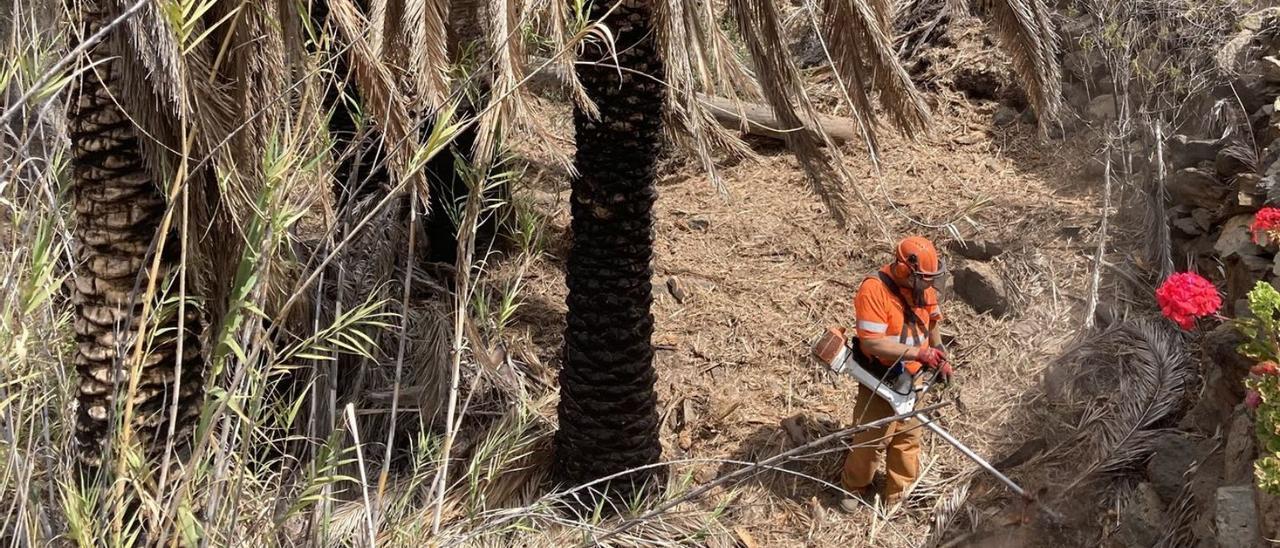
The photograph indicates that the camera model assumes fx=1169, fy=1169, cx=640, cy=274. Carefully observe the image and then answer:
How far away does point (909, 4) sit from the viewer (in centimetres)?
834

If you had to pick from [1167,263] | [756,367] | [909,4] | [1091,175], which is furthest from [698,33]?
[909,4]

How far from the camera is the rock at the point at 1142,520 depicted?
14.8 ft

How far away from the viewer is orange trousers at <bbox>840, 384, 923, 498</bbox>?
16.8 ft

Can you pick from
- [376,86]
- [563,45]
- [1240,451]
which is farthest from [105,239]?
[1240,451]

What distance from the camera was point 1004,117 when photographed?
755 cm

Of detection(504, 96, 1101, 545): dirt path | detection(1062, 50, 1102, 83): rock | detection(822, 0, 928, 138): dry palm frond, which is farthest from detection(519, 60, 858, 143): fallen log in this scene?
detection(822, 0, 928, 138): dry palm frond

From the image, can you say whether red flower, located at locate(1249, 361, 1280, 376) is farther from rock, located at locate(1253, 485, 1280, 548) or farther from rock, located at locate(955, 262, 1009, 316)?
rock, located at locate(955, 262, 1009, 316)

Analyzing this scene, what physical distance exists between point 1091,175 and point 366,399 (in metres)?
4.34

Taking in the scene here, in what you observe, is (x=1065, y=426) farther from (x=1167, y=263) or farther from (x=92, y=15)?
(x=92, y=15)

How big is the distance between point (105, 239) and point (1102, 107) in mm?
5702

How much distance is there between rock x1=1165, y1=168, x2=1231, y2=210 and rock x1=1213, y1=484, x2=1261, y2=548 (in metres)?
2.20

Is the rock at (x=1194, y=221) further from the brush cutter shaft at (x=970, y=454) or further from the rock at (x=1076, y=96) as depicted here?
the brush cutter shaft at (x=970, y=454)

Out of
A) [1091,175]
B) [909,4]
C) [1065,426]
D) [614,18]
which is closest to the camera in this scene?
[614,18]

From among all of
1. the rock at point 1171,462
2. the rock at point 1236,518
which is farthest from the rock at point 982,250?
the rock at point 1236,518
